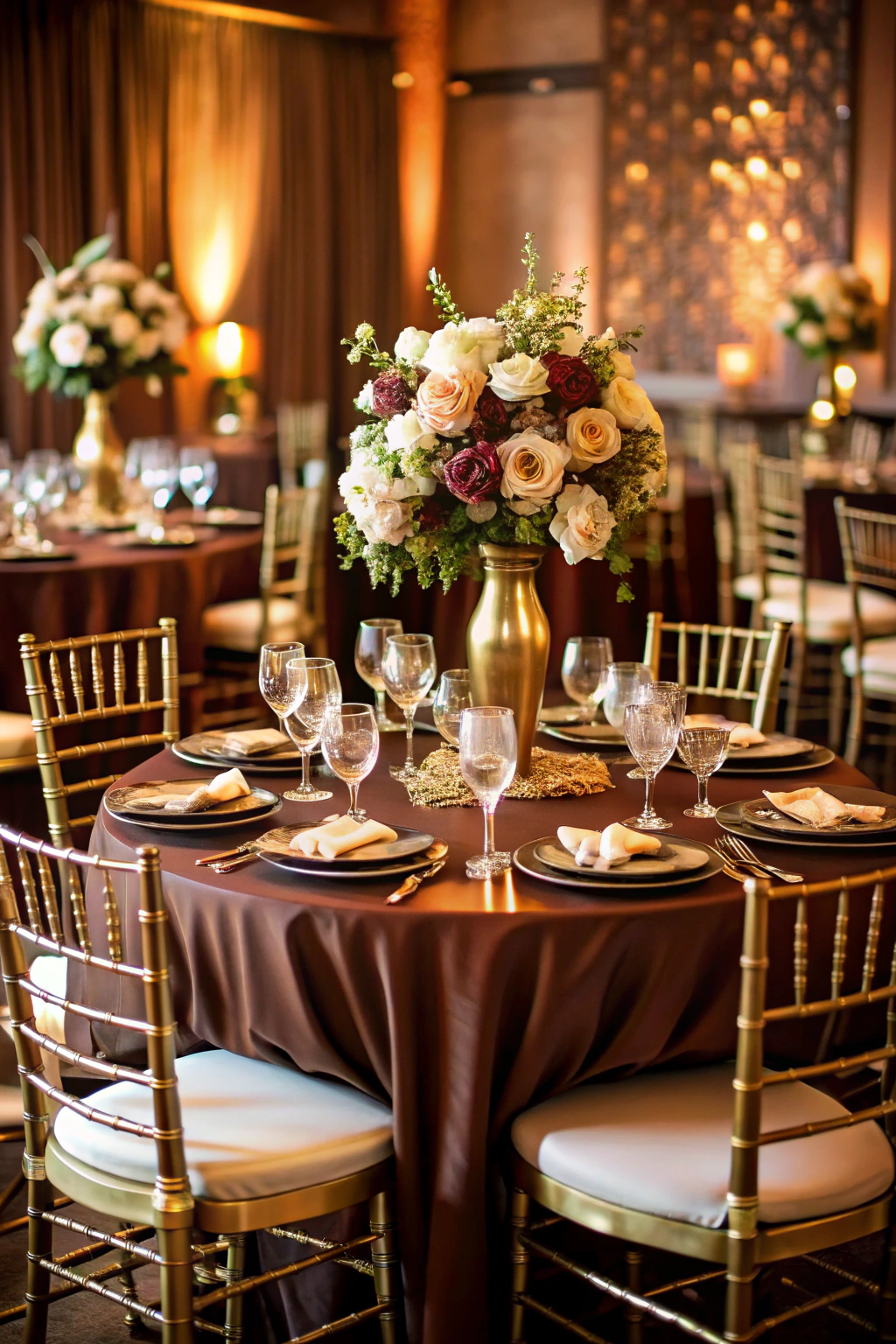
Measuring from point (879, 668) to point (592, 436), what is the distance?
2693 millimetres

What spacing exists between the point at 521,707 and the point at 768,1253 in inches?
35.9

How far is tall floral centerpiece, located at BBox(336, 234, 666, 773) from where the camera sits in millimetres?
2020

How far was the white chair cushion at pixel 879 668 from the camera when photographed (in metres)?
4.42

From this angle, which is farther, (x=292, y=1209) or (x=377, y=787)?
(x=377, y=787)

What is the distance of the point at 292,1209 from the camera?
1686mm

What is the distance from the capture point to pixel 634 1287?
77.9 inches

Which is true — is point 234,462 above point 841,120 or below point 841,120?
below

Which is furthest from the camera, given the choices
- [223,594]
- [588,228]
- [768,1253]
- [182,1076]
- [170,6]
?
[588,228]

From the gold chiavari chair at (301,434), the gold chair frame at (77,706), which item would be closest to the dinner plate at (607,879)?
the gold chair frame at (77,706)

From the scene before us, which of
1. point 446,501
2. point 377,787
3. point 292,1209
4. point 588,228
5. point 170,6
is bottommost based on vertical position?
point 292,1209

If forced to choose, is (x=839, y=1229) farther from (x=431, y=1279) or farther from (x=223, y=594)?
(x=223, y=594)

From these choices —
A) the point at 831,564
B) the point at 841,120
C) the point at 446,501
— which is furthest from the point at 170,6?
the point at 446,501

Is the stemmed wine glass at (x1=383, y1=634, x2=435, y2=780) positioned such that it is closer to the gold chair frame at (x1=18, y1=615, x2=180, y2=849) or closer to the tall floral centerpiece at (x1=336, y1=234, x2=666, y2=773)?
the tall floral centerpiece at (x1=336, y1=234, x2=666, y2=773)

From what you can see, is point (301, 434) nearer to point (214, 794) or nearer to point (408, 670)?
point (408, 670)
